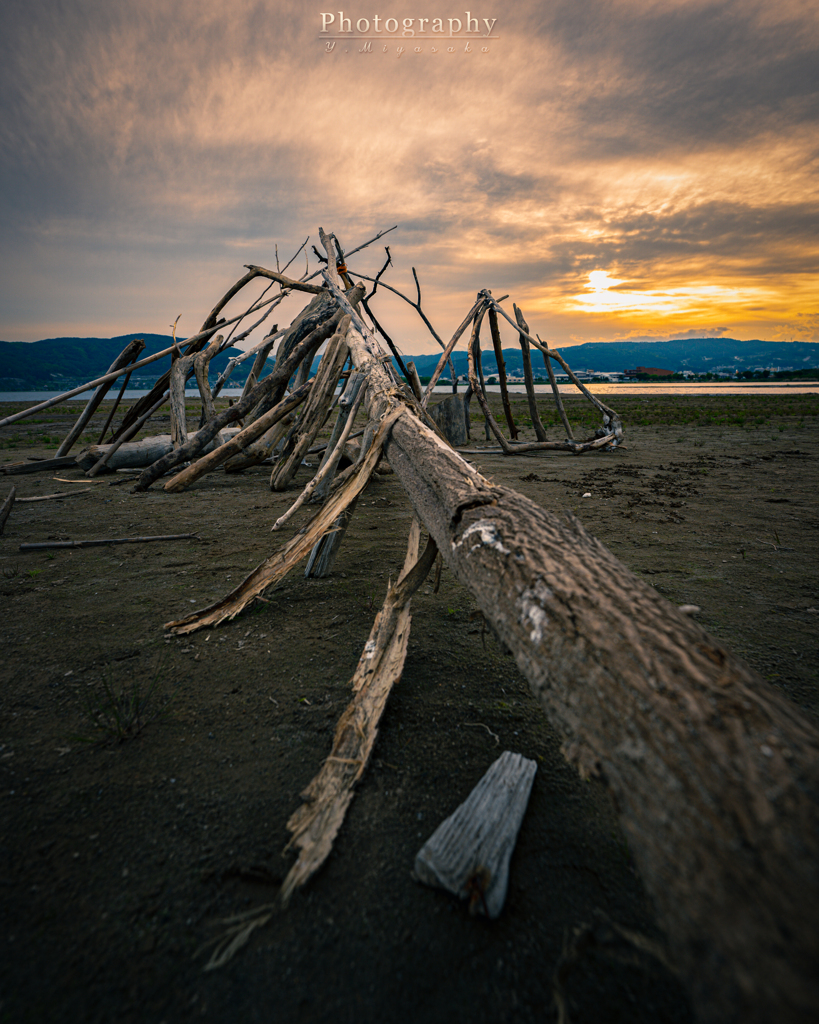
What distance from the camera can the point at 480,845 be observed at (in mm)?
1527

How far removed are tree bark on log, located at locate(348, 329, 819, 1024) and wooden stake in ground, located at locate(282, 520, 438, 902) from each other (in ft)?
2.66

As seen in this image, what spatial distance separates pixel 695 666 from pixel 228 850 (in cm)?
165

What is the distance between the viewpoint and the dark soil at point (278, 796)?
4.06ft

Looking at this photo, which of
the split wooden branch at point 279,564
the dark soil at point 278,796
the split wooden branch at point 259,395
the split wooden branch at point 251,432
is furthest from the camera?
the split wooden branch at point 259,395

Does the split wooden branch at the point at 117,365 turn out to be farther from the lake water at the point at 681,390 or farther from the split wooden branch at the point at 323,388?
the lake water at the point at 681,390

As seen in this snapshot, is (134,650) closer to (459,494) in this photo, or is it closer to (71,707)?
(71,707)

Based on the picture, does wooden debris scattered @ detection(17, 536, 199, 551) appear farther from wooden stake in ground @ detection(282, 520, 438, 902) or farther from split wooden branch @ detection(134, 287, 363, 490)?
wooden stake in ground @ detection(282, 520, 438, 902)

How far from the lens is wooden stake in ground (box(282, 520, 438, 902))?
160 centimetres

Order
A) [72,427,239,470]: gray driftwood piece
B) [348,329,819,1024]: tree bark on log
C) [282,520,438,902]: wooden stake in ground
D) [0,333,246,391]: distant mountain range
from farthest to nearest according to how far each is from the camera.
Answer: [0,333,246,391]: distant mountain range < [72,427,239,470]: gray driftwood piece < [282,520,438,902]: wooden stake in ground < [348,329,819,1024]: tree bark on log

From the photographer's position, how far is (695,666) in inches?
49.9

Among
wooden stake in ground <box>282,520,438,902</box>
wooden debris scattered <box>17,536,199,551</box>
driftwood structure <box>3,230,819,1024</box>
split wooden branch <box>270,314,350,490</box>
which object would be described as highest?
split wooden branch <box>270,314,350,490</box>

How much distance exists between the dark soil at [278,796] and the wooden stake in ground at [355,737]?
66 mm

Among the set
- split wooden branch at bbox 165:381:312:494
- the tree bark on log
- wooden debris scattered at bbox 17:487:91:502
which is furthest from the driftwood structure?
wooden debris scattered at bbox 17:487:91:502

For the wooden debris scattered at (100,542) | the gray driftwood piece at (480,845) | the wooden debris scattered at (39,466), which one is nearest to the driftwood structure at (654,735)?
the gray driftwood piece at (480,845)
